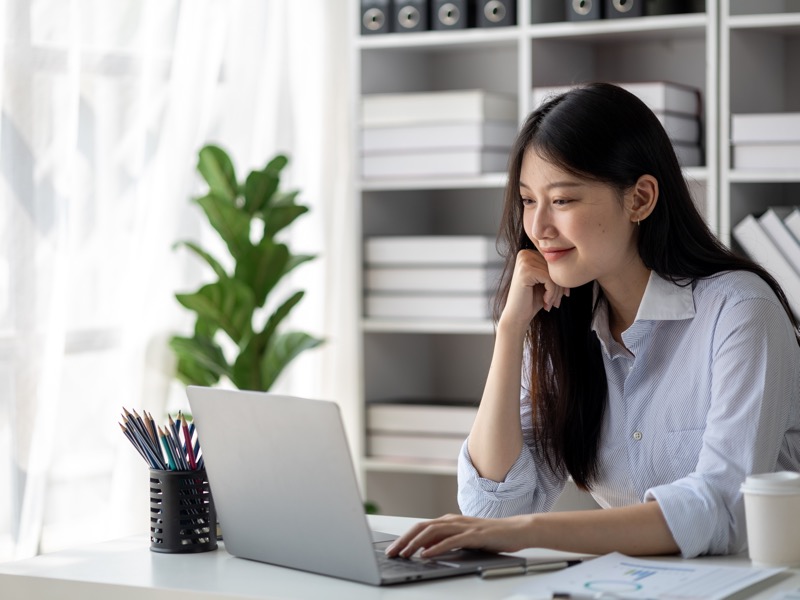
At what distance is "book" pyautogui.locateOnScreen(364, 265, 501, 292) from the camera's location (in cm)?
337

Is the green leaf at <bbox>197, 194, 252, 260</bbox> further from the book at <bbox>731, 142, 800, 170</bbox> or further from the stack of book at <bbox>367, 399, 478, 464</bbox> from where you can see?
the book at <bbox>731, 142, 800, 170</bbox>

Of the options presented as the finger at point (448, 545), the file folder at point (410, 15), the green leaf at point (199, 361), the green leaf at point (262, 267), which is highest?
the file folder at point (410, 15)

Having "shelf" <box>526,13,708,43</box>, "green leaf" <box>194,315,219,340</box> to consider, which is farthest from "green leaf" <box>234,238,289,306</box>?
"shelf" <box>526,13,708,43</box>

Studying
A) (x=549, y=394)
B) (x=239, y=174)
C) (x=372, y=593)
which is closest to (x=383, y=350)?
(x=239, y=174)

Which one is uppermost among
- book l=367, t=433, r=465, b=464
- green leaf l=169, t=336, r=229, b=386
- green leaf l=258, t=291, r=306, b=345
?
green leaf l=258, t=291, r=306, b=345

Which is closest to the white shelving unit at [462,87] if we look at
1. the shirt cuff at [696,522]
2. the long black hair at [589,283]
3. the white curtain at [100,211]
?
the white curtain at [100,211]

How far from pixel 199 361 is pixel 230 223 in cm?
33

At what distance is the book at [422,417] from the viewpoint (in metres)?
3.41

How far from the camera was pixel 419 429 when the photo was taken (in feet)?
11.4

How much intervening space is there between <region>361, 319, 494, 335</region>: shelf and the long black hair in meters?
1.32

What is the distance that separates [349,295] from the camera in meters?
3.56

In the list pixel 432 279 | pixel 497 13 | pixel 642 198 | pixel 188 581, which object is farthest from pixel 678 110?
pixel 188 581

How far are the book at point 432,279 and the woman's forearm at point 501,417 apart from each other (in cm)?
139

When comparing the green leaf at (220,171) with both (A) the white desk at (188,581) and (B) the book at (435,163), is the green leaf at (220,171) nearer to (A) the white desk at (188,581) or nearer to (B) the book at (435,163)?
(B) the book at (435,163)
